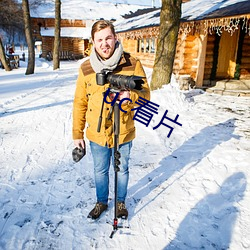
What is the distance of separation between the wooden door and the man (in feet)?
33.6

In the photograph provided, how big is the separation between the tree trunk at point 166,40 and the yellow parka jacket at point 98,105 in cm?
541

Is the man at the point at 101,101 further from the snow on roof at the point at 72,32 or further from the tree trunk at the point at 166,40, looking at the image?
the snow on roof at the point at 72,32

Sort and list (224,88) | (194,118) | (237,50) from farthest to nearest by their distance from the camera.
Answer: (237,50)
(224,88)
(194,118)

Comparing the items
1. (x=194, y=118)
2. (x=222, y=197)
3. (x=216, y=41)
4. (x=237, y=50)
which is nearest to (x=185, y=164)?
(x=222, y=197)

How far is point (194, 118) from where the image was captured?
19.6ft

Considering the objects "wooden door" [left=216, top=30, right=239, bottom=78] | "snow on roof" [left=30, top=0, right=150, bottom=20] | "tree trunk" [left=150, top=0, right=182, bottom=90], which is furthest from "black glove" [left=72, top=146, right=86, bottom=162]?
"snow on roof" [left=30, top=0, right=150, bottom=20]

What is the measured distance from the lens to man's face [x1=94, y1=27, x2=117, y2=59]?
1.81 m

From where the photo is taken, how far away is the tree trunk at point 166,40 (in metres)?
6.84

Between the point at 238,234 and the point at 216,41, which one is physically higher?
the point at 216,41

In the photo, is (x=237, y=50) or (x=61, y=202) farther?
(x=237, y=50)

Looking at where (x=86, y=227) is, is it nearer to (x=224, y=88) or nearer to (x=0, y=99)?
(x=0, y=99)

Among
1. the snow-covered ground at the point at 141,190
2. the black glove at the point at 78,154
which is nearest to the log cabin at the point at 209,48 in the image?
the snow-covered ground at the point at 141,190

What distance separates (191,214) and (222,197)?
57cm

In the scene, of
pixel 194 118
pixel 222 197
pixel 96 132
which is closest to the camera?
pixel 96 132
